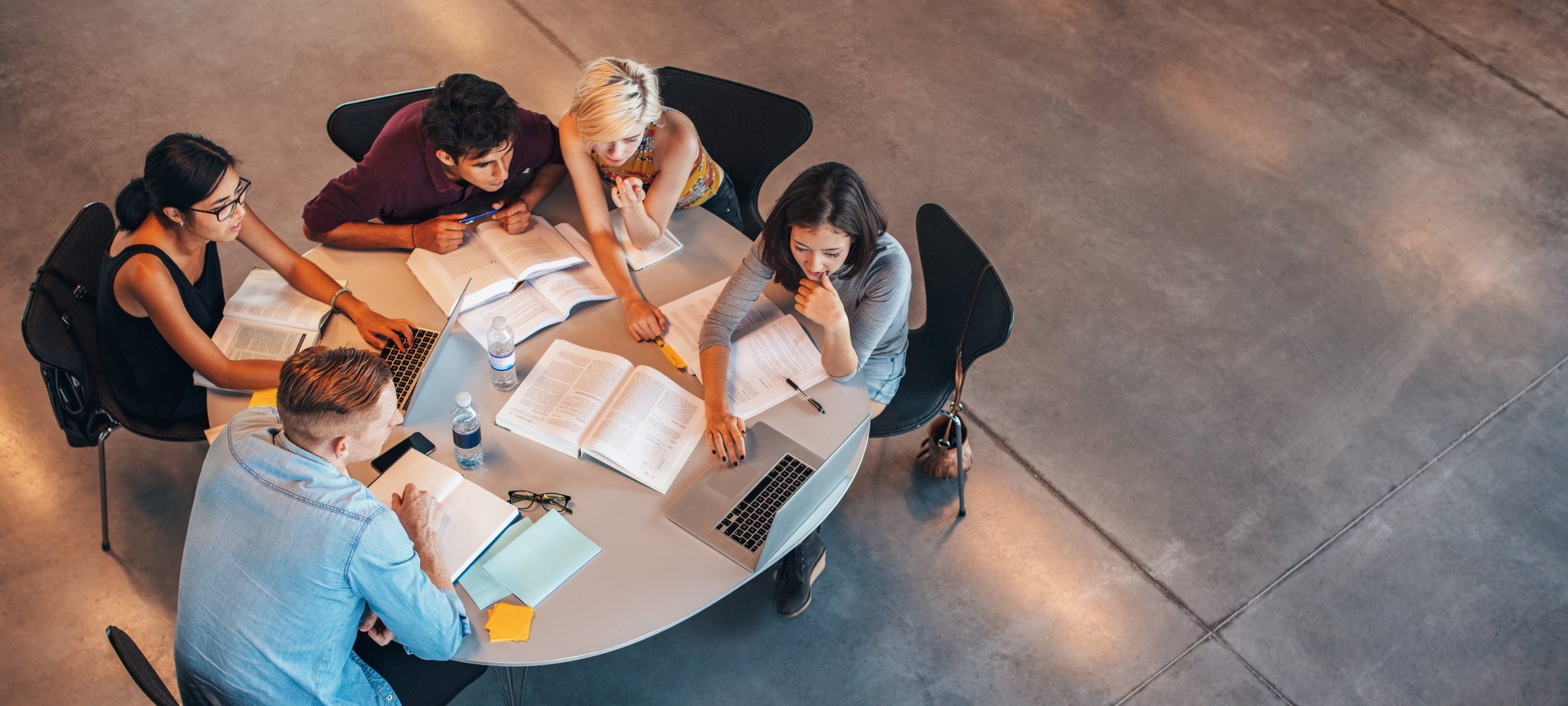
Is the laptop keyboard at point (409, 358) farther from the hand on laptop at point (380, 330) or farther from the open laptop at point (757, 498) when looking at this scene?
the open laptop at point (757, 498)

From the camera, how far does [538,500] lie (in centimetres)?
242

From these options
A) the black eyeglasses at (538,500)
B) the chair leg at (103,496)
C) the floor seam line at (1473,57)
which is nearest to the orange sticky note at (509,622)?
the black eyeglasses at (538,500)

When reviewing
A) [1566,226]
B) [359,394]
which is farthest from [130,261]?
[1566,226]

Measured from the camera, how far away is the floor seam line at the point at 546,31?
4926 millimetres

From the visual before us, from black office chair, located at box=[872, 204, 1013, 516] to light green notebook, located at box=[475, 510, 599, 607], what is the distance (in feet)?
3.50

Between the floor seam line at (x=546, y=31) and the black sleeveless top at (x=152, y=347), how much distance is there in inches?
96.8

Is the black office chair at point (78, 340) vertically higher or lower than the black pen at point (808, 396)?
higher

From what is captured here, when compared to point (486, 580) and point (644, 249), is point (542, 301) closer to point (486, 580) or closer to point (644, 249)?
point (644, 249)

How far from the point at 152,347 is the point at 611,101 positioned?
53.9 inches

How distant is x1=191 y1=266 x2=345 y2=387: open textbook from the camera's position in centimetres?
266

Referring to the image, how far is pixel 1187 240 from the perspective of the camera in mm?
4355

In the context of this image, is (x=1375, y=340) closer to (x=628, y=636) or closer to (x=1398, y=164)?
(x=1398, y=164)

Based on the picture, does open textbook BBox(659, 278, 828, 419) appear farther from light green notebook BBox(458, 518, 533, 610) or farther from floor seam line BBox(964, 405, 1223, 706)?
floor seam line BBox(964, 405, 1223, 706)

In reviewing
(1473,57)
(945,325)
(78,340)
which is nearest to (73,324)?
(78,340)
